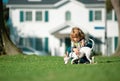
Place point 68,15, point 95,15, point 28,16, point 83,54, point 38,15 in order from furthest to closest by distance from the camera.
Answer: point 28,16
point 38,15
point 68,15
point 95,15
point 83,54

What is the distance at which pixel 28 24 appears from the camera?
51875 mm

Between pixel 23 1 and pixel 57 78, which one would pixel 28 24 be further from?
pixel 57 78

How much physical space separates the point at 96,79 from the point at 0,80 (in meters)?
1.90

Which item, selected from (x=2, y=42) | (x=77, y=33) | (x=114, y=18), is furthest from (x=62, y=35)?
(x=77, y=33)

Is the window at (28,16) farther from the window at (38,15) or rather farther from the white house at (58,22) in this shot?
the window at (38,15)

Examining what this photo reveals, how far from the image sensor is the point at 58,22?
2030 inches

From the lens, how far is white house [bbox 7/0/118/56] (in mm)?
51219

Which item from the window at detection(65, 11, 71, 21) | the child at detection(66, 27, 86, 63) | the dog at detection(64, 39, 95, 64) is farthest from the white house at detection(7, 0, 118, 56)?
the child at detection(66, 27, 86, 63)

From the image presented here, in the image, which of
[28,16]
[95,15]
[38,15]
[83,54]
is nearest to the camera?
[83,54]

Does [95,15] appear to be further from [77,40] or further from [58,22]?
[77,40]

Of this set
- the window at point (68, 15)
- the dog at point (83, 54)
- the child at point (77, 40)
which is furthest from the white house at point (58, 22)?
the child at point (77, 40)

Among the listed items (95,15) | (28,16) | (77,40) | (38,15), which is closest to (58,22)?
(38,15)

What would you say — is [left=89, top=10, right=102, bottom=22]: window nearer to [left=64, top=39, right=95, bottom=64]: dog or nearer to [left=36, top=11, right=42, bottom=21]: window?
[left=36, top=11, right=42, bottom=21]: window

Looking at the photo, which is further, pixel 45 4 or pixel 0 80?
pixel 45 4
